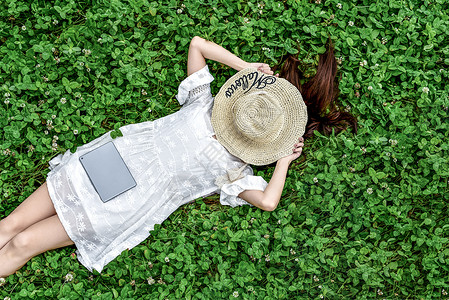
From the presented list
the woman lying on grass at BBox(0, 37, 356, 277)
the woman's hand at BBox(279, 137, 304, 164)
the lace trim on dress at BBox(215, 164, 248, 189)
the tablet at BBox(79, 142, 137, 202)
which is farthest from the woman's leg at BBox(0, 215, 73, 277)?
the woman's hand at BBox(279, 137, 304, 164)

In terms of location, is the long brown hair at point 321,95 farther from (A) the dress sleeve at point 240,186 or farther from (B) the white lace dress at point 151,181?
(B) the white lace dress at point 151,181

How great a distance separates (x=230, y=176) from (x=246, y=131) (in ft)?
1.60

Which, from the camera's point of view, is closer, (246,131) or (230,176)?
(246,131)

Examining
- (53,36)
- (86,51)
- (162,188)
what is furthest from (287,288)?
(53,36)

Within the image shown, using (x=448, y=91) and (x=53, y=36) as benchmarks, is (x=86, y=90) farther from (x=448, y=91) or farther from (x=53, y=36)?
(x=448, y=91)

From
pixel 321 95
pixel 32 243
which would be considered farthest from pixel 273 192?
pixel 32 243

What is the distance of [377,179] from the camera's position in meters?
4.62

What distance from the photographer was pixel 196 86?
169 inches

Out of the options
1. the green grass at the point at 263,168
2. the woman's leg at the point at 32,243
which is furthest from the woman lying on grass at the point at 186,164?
the green grass at the point at 263,168

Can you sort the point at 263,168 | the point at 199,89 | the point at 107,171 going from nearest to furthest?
the point at 107,171
the point at 199,89
the point at 263,168

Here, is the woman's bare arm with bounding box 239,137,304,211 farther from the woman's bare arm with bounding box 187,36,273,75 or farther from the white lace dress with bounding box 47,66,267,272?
the woman's bare arm with bounding box 187,36,273,75

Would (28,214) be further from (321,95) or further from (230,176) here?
(321,95)

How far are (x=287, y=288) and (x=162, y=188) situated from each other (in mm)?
1514

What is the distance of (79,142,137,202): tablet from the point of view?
13.3 ft
